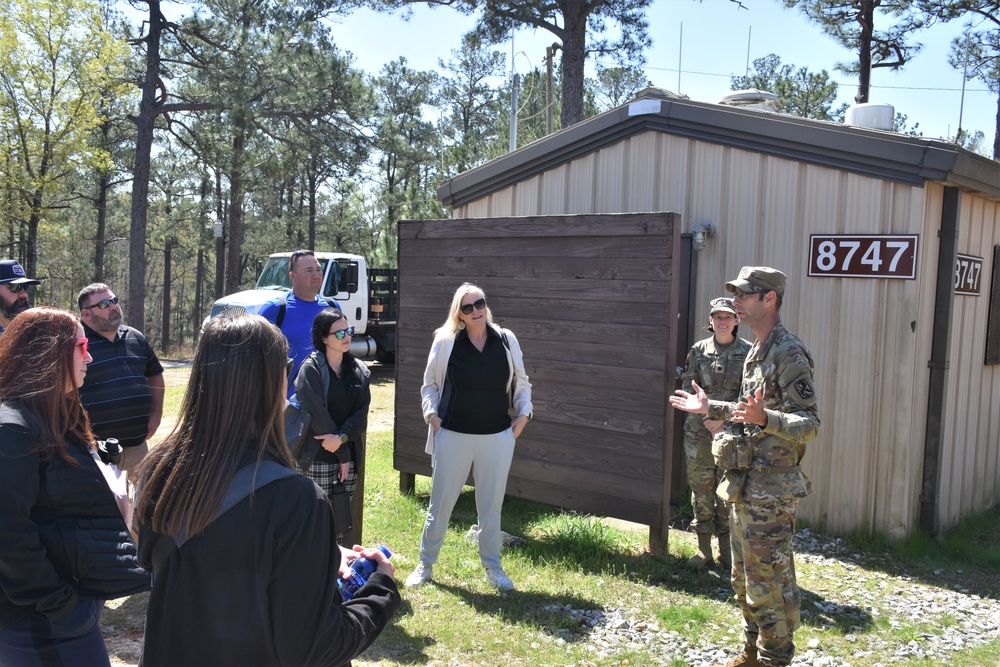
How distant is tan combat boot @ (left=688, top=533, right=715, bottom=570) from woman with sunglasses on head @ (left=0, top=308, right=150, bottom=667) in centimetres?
380

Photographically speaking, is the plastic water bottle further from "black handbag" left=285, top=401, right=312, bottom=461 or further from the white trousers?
the white trousers

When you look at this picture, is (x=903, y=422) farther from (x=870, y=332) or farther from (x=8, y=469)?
(x=8, y=469)

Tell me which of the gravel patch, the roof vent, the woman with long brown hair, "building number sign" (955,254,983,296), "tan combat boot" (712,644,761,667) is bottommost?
the gravel patch

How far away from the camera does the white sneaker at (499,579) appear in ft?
15.9

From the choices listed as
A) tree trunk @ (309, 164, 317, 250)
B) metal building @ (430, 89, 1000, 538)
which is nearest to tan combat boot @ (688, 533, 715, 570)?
metal building @ (430, 89, 1000, 538)

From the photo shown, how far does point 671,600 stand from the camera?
4.77 metres

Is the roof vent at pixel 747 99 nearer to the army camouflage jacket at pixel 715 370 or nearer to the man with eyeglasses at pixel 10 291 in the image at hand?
the army camouflage jacket at pixel 715 370

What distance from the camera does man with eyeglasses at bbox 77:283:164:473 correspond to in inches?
171

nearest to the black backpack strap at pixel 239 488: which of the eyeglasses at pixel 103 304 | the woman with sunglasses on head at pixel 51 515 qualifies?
the woman with sunglasses on head at pixel 51 515

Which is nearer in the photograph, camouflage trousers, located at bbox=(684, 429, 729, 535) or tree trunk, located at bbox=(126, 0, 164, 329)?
camouflage trousers, located at bbox=(684, 429, 729, 535)

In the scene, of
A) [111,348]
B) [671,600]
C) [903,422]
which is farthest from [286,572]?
[903,422]

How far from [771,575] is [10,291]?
14.0ft

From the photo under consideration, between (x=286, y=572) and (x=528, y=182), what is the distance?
6283mm

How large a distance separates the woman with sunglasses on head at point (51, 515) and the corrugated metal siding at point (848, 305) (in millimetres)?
5074
